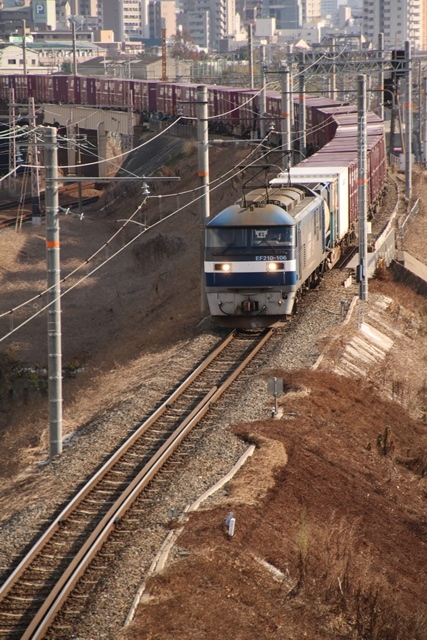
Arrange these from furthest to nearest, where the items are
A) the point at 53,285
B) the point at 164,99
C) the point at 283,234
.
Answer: the point at 164,99, the point at 283,234, the point at 53,285

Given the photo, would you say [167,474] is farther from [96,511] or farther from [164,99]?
[164,99]

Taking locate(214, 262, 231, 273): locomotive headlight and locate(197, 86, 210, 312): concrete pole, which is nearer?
locate(214, 262, 231, 273): locomotive headlight

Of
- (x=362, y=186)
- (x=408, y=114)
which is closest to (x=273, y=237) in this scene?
(x=362, y=186)

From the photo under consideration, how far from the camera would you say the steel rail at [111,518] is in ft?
39.0

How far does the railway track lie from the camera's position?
1237cm

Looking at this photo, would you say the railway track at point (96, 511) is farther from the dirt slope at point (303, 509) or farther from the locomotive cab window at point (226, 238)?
the locomotive cab window at point (226, 238)

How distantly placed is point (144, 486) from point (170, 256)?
99.1 feet

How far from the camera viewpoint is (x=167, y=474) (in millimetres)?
16578

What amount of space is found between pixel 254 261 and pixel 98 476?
30.4 feet

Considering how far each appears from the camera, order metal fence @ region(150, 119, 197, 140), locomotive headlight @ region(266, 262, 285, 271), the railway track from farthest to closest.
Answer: metal fence @ region(150, 119, 197, 140) → locomotive headlight @ region(266, 262, 285, 271) → the railway track

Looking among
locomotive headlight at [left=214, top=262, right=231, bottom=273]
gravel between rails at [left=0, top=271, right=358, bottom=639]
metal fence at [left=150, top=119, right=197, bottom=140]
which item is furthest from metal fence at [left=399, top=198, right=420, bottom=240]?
metal fence at [left=150, top=119, right=197, bottom=140]

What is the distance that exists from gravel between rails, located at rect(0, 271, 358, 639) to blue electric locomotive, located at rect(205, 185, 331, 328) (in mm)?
851

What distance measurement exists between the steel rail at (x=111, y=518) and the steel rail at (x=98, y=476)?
62cm

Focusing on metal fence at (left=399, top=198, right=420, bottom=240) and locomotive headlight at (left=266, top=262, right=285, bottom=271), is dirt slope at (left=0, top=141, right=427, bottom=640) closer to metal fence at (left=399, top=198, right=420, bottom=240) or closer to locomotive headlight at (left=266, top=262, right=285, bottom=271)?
locomotive headlight at (left=266, top=262, right=285, bottom=271)
